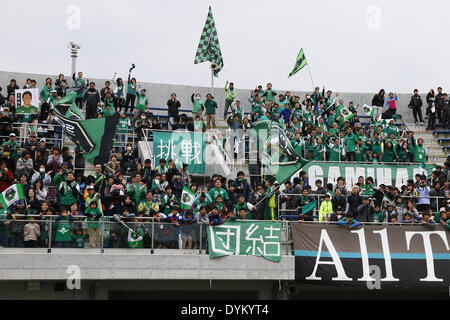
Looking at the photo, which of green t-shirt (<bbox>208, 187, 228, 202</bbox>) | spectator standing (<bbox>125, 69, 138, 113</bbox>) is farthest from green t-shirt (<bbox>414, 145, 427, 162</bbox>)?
spectator standing (<bbox>125, 69, 138, 113</bbox>)

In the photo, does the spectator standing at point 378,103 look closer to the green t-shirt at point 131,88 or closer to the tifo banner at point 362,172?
the tifo banner at point 362,172

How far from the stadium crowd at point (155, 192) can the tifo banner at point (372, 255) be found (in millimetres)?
436

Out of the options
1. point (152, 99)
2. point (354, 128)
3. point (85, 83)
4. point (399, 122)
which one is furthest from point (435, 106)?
point (85, 83)

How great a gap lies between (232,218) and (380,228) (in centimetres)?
439

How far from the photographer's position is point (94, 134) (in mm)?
20672

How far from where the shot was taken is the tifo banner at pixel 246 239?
20266mm

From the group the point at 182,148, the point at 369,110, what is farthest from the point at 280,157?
the point at 369,110

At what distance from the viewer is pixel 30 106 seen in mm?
26500

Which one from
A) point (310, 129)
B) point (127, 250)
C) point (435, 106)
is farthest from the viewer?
point (435, 106)

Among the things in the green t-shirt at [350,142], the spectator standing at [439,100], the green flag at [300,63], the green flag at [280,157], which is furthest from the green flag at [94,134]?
the spectator standing at [439,100]

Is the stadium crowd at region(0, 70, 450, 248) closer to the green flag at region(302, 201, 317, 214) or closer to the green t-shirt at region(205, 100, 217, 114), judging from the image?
the green flag at region(302, 201, 317, 214)

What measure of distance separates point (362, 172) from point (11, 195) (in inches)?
513

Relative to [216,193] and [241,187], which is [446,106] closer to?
[241,187]
